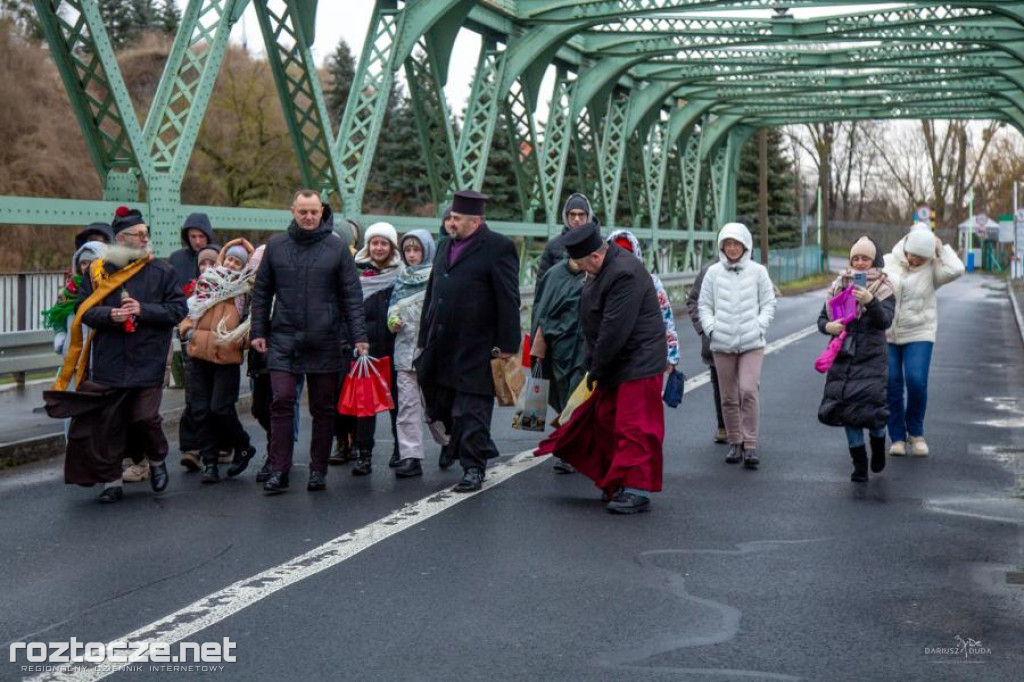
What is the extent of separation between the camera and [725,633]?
5270 millimetres

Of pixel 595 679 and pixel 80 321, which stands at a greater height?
pixel 80 321

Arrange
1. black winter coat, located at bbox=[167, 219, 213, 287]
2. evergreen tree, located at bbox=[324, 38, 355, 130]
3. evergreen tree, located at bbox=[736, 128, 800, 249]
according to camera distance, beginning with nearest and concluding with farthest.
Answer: black winter coat, located at bbox=[167, 219, 213, 287] < evergreen tree, located at bbox=[324, 38, 355, 130] < evergreen tree, located at bbox=[736, 128, 800, 249]

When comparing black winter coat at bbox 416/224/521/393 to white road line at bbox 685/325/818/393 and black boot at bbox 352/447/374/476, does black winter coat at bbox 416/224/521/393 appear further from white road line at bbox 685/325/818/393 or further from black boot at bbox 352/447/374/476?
white road line at bbox 685/325/818/393

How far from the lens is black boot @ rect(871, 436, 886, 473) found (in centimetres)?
903

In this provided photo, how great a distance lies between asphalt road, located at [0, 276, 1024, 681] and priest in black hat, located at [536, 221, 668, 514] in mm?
233

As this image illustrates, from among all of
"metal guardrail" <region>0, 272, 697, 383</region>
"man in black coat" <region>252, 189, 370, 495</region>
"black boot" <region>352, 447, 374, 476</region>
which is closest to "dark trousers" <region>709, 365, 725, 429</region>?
"black boot" <region>352, 447, 374, 476</region>

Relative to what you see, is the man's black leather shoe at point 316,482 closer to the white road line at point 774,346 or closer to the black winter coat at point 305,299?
the black winter coat at point 305,299

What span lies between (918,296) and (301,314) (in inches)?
177

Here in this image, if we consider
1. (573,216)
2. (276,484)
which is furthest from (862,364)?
(276,484)

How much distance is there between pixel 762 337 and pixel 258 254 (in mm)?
3628

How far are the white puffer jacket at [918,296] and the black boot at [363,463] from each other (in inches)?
152

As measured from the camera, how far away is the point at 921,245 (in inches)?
389

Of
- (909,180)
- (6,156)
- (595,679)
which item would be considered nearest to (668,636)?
(595,679)

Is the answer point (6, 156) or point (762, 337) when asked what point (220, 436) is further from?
point (6, 156)
